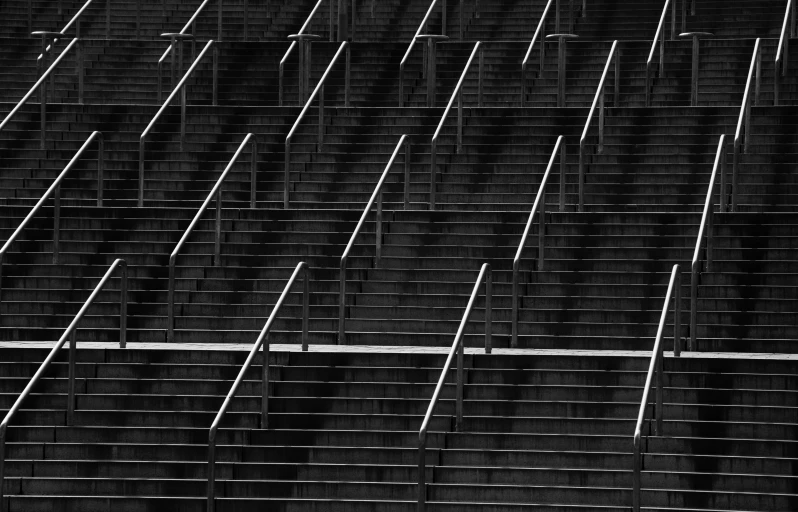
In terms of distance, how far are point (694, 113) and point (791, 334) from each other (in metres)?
3.92

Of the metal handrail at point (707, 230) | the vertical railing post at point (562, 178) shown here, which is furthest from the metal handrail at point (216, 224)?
the metal handrail at point (707, 230)

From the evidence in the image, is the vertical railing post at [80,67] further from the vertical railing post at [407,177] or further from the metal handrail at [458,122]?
the vertical railing post at [407,177]

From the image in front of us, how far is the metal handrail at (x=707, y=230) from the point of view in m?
13.8

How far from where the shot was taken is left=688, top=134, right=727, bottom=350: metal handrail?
45.3 ft

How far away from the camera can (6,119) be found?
18.6 metres

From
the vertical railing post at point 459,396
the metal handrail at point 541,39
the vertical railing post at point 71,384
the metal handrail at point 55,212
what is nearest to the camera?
the vertical railing post at point 459,396

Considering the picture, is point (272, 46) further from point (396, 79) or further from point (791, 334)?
point (791, 334)

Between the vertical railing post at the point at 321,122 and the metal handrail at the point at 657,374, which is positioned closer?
the metal handrail at the point at 657,374

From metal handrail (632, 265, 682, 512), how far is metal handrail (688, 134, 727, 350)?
0.52 feet

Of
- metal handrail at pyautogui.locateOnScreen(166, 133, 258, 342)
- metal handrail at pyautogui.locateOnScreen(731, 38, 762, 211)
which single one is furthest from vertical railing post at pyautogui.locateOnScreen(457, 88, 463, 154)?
metal handrail at pyautogui.locateOnScreen(731, 38, 762, 211)

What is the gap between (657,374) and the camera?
1239cm

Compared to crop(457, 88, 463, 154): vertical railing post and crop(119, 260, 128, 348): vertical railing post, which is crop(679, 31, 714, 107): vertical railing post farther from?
crop(119, 260, 128, 348): vertical railing post

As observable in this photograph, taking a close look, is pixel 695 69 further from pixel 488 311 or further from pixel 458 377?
pixel 458 377

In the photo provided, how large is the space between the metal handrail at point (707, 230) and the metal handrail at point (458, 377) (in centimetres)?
150
